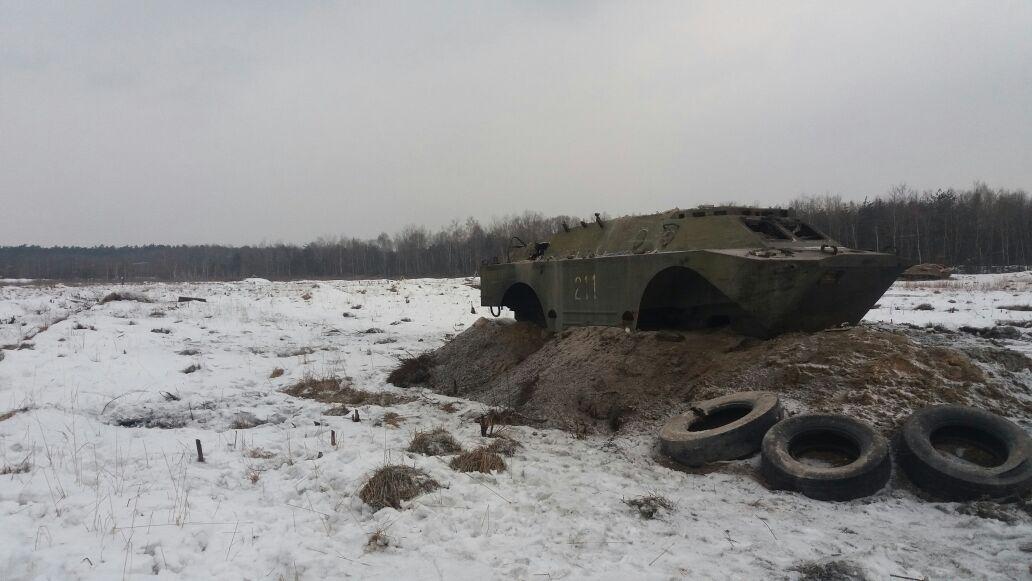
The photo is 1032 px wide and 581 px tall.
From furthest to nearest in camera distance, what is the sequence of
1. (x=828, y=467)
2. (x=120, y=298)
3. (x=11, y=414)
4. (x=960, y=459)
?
(x=120, y=298) → (x=11, y=414) → (x=828, y=467) → (x=960, y=459)

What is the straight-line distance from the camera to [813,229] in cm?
803

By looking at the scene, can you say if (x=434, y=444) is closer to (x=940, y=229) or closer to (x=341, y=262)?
(x=940, y=229)

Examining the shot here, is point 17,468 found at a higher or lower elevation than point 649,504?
higher

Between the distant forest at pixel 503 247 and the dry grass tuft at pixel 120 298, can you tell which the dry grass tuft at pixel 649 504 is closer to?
the distant forest at pixel 503 247

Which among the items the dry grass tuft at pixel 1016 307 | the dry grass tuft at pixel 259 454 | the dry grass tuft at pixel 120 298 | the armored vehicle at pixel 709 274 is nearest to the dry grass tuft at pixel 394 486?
the dry grass tuft at pixel 259 454

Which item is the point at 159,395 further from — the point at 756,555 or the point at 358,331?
the point at 358,331

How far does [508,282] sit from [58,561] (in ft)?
29.5

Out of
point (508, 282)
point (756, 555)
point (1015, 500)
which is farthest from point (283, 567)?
point (508, 282)

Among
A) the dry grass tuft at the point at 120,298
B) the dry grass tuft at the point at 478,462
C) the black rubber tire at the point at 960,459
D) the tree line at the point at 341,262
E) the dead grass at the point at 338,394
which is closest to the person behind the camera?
the black rubber tire at the point at 960,459

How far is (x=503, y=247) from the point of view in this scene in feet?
172

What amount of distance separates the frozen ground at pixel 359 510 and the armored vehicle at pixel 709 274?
2.15 metres

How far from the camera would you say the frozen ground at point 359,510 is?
360cm

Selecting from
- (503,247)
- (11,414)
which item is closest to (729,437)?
(11,414)

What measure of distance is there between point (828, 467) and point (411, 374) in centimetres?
746
